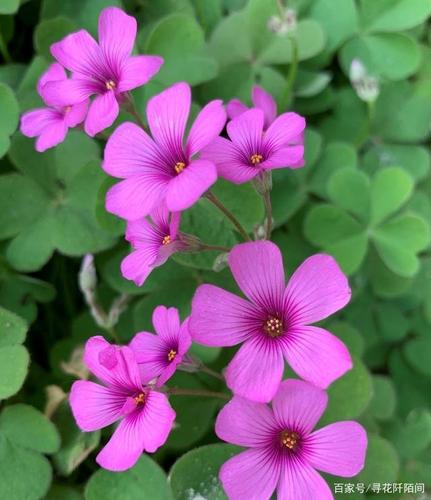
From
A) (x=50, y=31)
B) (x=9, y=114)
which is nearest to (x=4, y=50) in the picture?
(x=50, y=31)

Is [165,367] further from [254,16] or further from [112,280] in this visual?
[254,16]

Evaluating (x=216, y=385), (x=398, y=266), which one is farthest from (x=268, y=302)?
(x=398, y=266)

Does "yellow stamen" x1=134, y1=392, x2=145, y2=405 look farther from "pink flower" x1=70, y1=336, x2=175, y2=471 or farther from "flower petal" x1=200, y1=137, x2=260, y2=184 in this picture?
"flower petal" x1=200, y1=137, x2=260, y2=184

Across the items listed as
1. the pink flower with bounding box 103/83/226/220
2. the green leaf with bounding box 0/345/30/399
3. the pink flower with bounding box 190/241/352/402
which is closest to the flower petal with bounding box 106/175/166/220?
the pink flower with bounding box 103/83/226/220

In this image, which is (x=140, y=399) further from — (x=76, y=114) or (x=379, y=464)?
(x=379, y=464)

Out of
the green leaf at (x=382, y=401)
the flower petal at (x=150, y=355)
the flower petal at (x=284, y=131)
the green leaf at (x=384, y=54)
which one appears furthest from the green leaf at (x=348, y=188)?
the flower petal at (x=150, y=355)

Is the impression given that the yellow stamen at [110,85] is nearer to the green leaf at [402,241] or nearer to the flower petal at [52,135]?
the flower petal at [52,135]
